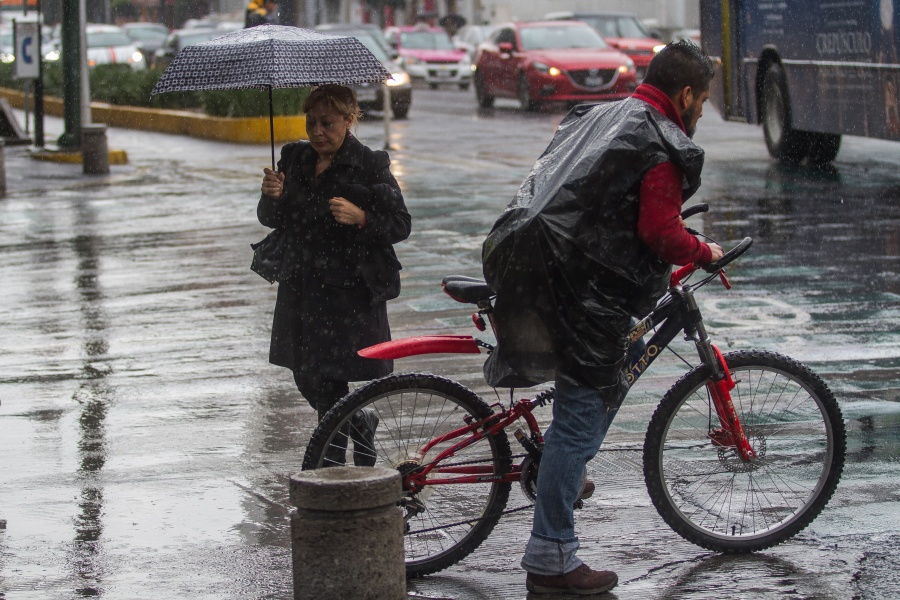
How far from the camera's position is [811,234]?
42.7ft

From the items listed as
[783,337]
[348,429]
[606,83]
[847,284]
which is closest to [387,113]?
[606,83]

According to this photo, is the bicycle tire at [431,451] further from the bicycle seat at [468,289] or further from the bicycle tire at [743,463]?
the bicycle tire at [743,463]

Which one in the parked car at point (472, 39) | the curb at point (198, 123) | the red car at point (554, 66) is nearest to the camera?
the curb at point (198, 123)

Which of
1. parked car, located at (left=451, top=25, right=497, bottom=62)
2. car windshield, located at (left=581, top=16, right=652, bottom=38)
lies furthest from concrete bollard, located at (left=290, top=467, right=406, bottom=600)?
parked car, located at (left=451, top=25, right=497, bottom=62)

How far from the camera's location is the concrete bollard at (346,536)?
13.7 feet

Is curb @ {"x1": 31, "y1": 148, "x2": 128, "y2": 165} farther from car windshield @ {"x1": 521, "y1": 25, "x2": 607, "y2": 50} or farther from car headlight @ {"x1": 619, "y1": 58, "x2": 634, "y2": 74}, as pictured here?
car windshield @ {"x1": 521, "y1": 25, "x2": 607, "y2": 50}

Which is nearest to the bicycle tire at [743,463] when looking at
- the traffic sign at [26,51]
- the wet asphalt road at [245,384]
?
the wet asphalt road at [245,384]

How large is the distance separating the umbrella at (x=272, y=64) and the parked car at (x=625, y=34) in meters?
26.1

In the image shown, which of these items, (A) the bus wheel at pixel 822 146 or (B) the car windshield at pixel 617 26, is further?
(B) the car windshield at pixel 617 26

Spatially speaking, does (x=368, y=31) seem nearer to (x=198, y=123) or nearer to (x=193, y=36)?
(x=193, y=36)

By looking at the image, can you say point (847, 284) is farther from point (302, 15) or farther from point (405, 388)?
point (302, 15)

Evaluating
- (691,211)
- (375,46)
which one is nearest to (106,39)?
(375,46)

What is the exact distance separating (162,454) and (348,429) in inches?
76.1

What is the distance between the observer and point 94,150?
63.1ft
